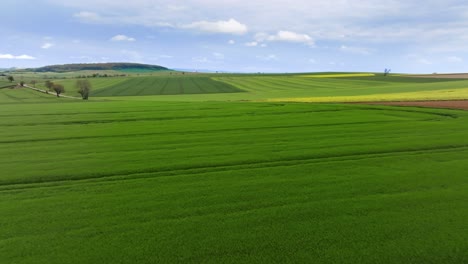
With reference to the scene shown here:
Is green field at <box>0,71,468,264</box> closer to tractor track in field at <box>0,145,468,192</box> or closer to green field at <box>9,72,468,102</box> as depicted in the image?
tractor track in field at <box>0,145,468,192</box>

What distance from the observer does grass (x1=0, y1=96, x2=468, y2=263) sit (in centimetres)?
1071

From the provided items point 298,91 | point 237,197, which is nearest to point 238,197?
point 237,197

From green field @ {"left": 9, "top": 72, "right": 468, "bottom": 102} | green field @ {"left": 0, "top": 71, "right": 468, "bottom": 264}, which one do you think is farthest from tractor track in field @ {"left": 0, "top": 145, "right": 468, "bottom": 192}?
green field @ {"left": 9, "top": 72, "right": 468, "bottom": 102}

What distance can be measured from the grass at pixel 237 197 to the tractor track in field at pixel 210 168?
10 cm

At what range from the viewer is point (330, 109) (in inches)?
1866

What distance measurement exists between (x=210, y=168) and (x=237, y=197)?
16.3ft

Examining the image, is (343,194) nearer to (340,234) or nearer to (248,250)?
(340,234)

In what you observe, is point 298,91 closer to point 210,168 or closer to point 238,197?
point 210,168

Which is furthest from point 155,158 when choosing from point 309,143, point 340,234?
point 340,234

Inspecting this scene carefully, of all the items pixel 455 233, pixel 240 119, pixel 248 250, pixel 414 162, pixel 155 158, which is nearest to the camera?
pixel 248 250

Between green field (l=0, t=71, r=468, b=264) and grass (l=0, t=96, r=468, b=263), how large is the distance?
60 mm

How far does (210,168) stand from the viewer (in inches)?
769

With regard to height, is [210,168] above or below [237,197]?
above

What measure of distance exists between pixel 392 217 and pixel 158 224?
9007 millimetres
